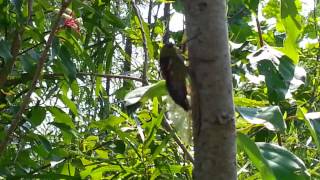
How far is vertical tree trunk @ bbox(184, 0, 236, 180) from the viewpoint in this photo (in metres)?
0.44

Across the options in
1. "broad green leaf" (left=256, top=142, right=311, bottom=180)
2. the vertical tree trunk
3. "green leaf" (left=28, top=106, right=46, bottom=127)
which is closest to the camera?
the vertical tree trunk

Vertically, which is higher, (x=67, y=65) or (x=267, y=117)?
(x=67, y=65)

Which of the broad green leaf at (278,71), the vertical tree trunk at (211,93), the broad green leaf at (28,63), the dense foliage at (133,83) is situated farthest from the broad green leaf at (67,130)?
the vertical tree trunk at (211,93)

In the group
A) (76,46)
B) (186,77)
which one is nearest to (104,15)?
(76,46)

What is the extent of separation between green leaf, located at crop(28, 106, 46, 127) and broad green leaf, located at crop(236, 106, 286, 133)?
510 mm

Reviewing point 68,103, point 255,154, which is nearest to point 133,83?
point 68,103

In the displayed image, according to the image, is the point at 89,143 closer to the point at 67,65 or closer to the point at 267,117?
the point at 67,65

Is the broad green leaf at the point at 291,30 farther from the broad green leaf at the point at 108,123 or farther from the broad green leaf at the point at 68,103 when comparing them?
the broad green leaf at the point at 68,103

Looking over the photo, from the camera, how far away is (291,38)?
2.36 ft

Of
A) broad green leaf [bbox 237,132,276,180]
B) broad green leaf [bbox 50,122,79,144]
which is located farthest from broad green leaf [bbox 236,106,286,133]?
broad green leaf [bbox 50,122,79,144]

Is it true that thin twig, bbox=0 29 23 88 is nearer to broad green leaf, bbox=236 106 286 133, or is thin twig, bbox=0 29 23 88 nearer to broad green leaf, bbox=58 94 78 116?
broad green leaf, bbox=58 94 78 116

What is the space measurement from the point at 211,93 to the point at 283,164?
169 mm

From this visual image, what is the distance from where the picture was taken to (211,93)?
45 cm

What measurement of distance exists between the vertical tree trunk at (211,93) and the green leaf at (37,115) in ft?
1.94
